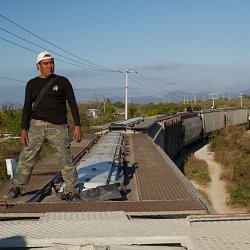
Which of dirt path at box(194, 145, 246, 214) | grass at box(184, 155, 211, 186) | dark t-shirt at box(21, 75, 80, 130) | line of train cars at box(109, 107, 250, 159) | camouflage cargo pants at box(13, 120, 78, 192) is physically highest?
dark t-shirt at box(21, 75, 80, 130)

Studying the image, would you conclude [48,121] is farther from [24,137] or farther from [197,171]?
[197,171]

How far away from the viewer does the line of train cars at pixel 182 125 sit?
19.0 meters

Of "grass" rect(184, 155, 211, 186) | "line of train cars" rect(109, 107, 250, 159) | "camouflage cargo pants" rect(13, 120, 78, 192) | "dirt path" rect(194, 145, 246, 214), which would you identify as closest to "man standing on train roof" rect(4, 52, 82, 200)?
"camouflage cargo pants" rect(13, 120, 78, 192)

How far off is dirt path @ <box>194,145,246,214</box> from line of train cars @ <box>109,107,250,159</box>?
2.10 metres

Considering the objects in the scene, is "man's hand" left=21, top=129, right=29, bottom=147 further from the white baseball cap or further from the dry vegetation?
the dry vegetation

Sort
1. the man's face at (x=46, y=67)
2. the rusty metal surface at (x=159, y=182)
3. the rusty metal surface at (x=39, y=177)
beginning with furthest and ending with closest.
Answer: the rusty metal surface at (x=39, y=177) → the rusty metal surface at (x=159, y=182) → the man's face at (x=46, y=67)

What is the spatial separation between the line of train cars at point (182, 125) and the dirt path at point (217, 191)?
2099 mm

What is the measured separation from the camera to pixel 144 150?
37.3 feet

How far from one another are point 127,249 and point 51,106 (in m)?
2.61

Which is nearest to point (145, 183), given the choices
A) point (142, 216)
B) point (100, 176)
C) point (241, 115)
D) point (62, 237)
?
point (100, 176)

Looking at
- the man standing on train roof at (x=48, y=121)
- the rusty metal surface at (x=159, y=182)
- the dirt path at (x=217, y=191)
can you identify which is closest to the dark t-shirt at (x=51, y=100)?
the man standing on train roof at (x=48, y=121)

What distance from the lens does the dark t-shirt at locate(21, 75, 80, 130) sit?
5410 mm

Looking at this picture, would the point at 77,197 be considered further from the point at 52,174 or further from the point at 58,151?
the point at 52,174

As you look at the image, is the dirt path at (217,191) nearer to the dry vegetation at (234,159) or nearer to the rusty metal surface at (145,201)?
the dry vegetation at (234,159)
